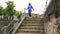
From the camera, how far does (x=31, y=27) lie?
12.3 meters

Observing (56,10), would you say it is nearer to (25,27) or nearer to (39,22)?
(25,27)

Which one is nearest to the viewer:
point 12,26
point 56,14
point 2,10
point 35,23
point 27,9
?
point 56,14

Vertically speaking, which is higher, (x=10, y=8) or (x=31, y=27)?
(x=10, y=8)

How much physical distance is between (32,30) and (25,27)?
79 centimetres

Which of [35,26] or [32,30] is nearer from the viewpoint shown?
[32,30]

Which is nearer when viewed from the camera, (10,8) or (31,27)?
(31,27)

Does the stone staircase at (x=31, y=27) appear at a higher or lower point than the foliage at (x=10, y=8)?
lower

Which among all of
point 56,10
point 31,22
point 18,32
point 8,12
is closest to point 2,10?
point 8,12

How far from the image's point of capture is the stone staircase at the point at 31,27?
38.1 feet

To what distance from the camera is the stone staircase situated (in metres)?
11.6

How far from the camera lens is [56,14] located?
5.14m

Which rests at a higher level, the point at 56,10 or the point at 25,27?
the point at 56,10

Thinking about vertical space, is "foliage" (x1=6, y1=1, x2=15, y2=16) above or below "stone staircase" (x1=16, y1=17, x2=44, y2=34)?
above

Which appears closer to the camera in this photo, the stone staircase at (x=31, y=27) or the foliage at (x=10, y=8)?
the stone staircase at (x=31, y=27)
